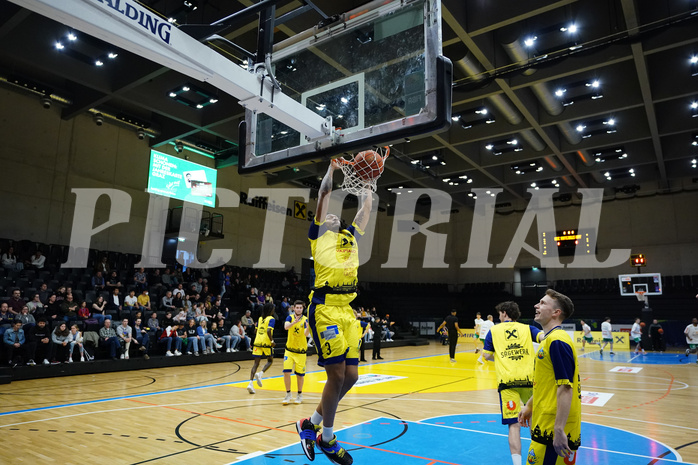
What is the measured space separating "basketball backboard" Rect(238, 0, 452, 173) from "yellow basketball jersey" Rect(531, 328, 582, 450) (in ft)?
6.53

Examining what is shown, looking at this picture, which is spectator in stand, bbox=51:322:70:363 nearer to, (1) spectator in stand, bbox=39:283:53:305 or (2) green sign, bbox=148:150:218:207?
(1) spectator in stand, bbox=39:283:53:305

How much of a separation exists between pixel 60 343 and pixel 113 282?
4.08 m

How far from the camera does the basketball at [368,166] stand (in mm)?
4480

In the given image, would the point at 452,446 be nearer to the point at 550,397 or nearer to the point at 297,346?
the point at 550,397

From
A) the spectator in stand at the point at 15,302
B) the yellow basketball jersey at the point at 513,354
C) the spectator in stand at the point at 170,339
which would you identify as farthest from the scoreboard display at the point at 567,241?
the spectator in stand at the point at 15,302

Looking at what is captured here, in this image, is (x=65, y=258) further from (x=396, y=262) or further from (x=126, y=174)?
(x=396, y=262)

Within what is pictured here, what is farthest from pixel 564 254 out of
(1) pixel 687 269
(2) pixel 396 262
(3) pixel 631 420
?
(3) pixel 631 420

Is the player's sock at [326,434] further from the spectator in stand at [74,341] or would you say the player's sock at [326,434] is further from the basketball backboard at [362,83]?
the spectator in stand at [74,341]

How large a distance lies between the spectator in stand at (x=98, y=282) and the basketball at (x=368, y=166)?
43.1 ft

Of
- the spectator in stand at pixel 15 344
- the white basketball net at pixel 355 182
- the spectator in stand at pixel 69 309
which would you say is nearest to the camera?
the white basketball net at pixel 355 182

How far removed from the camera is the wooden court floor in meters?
5.41

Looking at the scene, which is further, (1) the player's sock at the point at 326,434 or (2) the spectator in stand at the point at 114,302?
(2) the spectator in stand at the point at 114,302

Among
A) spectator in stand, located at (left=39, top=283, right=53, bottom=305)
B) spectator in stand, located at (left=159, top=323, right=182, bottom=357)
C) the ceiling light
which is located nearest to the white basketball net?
the ceiling light

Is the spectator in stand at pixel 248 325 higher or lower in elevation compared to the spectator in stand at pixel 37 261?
lower
